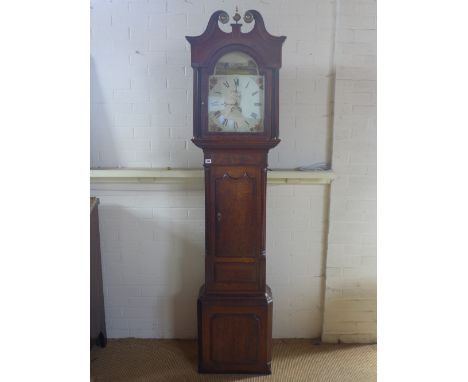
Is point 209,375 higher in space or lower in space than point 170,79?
lower

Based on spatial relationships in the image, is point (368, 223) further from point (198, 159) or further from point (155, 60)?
point (155, 60)

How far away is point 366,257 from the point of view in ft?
9.64

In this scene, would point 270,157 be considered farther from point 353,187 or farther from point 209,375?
point 209,375

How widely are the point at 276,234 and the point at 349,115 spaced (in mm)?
823

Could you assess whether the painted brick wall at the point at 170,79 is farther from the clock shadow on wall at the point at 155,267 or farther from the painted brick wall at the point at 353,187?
the clock shadow on wall at the point at 155,267

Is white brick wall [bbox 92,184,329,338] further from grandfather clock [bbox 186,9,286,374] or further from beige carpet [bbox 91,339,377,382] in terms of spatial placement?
grandfather clock [bbox 186,9,286,374]

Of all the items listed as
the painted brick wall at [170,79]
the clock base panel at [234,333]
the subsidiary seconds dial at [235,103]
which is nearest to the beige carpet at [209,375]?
the clock base panel at [234,333]

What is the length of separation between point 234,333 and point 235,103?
1224 mm

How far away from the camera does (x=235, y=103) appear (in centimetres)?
238

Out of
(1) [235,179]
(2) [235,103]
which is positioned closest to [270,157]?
(1) [235,179]

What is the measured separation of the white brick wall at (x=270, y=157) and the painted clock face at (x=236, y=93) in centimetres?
46

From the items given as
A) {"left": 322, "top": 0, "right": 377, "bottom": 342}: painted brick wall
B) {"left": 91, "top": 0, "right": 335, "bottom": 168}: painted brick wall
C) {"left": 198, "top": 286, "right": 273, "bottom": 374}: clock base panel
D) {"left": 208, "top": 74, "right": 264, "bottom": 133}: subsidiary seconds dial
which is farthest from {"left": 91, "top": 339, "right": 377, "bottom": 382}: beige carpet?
{"left": 208, "top": 74, "right": 264, "bottom": 133}: subsidiary seconds dial

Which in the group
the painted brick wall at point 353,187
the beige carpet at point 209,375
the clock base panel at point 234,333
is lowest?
the beige carpet at point 209,375

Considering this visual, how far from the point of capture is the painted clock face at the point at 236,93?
2.37 m
